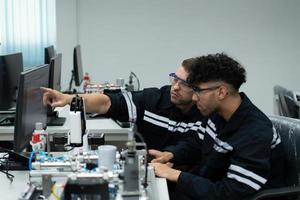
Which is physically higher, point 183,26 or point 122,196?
point 183,26

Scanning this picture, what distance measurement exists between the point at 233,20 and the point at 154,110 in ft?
8.72

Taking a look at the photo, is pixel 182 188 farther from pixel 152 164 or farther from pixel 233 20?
pixel 233 20

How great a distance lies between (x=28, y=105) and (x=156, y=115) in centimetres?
87

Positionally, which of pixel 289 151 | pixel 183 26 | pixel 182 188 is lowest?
pixel 182 188

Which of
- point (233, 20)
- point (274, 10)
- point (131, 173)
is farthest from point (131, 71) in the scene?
point (131, 173)

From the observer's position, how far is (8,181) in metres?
1.76

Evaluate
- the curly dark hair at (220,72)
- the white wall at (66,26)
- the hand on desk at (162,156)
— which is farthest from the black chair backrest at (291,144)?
the white wall at (66,26)

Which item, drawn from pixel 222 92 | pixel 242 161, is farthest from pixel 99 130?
pixel 242 161

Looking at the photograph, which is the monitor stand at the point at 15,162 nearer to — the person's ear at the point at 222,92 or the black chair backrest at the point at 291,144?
the person's ear at the point at 222,92

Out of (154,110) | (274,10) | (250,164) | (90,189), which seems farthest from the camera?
(274,10)

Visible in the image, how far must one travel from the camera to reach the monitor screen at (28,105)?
1726 mm

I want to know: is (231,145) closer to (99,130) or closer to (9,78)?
(99,130)

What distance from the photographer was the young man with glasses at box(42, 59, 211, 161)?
2426 millimetres

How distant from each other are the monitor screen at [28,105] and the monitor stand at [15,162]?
10cm
